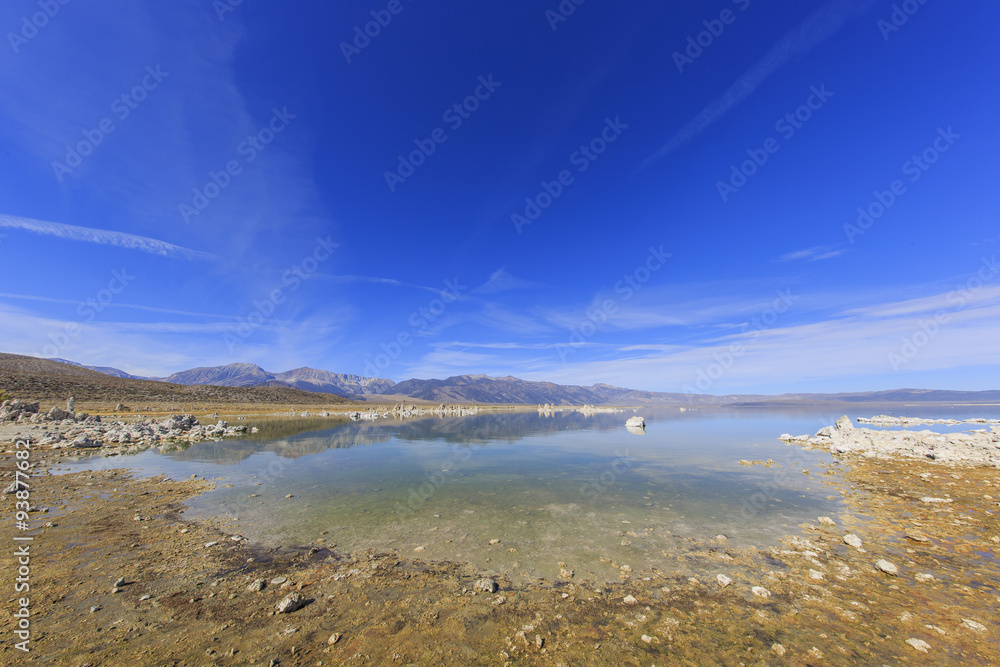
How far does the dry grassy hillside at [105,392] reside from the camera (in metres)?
54.7

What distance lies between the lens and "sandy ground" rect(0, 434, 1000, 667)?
16.5 ft

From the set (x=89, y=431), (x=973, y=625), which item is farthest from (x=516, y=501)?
(x=89, y=431)

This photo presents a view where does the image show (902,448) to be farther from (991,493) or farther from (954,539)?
(954,539)

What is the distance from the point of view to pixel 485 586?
273 inches

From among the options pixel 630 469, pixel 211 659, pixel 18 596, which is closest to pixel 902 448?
pixel 630 469

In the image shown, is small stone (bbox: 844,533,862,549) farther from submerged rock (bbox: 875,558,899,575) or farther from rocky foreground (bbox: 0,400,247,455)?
rocky foreground (bbox: 0,400,247,455)

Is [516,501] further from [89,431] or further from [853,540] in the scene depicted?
[89,431]

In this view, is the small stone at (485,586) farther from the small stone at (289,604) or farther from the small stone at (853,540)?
the small stone at (853,540)

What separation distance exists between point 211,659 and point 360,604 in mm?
2152

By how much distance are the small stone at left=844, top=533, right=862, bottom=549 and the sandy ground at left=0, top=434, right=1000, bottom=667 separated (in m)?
0.29

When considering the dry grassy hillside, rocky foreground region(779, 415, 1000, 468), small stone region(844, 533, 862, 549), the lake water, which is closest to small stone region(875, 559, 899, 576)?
small stone region(844, 533, 862, 549)

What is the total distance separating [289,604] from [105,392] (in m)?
89.8

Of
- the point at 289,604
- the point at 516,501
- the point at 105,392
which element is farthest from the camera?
the point at 105,392

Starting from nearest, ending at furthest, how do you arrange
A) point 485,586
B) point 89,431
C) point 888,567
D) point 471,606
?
point 471,606, point 485,586, point 888,567, point 89,431
